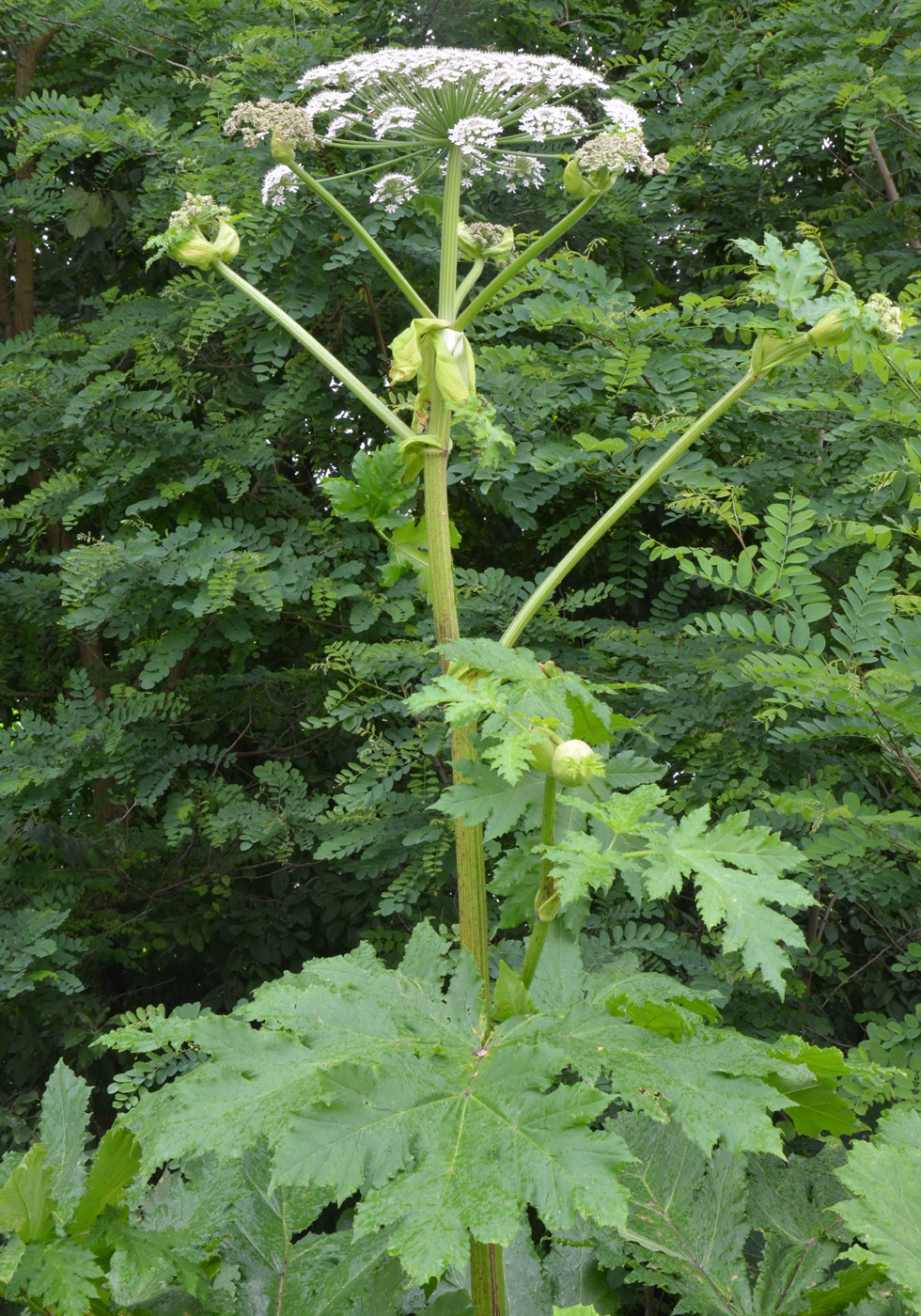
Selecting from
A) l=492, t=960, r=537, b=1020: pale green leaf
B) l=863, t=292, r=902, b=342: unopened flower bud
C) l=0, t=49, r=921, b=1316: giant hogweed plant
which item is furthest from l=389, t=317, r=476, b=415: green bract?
l=492, t=960, r=537, b=1020: pale green leaf

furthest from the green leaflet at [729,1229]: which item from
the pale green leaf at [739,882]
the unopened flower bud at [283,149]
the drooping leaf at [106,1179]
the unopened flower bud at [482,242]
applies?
the unopened flower bud at [283,149]

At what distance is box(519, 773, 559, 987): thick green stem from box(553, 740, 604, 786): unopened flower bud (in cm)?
2

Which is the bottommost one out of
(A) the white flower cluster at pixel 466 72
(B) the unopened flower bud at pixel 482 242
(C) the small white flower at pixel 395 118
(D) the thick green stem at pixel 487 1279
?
(D) the thick green stem at pixel 487 1279

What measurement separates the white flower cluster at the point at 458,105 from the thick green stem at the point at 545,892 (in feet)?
1.97

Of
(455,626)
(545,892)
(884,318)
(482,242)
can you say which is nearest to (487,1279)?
(545,892)

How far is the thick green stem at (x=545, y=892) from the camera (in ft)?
2.65

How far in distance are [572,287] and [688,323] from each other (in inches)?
12.3

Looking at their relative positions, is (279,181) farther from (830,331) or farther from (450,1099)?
(450,1099)

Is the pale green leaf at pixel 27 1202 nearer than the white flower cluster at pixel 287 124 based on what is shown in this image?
Yes

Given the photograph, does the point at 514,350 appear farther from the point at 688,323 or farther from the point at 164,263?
the point at 164,263

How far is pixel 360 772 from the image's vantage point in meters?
2.09

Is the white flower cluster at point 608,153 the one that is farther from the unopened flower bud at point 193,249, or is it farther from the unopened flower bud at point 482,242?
the unopened flower bud at point 193,249

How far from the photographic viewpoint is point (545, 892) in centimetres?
83

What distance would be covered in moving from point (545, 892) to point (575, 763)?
13 cm
